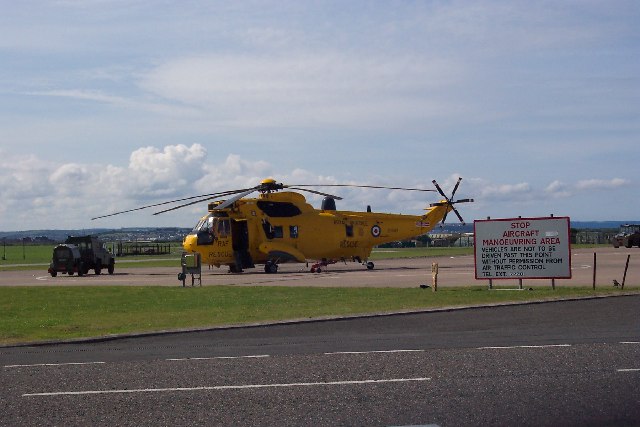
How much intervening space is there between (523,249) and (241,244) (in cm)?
1928

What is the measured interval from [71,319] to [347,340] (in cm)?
850

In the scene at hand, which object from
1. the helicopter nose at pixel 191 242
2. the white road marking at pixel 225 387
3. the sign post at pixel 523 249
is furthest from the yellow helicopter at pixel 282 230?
the white road marking at pixel 225 387

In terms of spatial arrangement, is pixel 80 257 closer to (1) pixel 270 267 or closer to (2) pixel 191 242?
(2) pixel 191 242

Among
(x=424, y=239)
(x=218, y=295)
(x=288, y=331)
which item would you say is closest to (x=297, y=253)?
(x=218, y=295)

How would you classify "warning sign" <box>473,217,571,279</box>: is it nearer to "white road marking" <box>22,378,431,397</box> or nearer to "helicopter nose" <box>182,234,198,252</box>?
"helicopter nose" <box>182,234,198,252</box>

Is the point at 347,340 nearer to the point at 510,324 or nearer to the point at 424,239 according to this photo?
the point at 510,324

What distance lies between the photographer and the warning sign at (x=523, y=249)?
28438mm

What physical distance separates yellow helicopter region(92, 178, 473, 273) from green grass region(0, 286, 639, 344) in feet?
38.0

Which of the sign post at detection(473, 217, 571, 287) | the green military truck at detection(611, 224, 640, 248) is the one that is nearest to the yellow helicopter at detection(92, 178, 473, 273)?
the sign post at detection(473, 217, 571, 287)

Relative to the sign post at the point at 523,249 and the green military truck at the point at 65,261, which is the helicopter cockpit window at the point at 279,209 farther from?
the sign post at the point at 523,249

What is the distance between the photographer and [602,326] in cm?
1703

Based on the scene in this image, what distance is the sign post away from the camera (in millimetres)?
28438

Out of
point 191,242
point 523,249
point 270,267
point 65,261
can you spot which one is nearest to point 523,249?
point 523,249

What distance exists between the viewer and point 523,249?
28.8m
